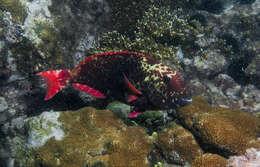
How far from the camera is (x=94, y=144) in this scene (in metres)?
3.44

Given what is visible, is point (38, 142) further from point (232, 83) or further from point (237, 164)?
point (232, 83)

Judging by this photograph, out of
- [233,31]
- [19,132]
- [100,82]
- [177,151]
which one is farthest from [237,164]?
[233,31]

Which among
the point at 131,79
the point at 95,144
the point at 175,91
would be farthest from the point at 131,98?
the point at 95,144

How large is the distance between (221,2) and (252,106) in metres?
5.40

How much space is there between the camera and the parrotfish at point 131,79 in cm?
315

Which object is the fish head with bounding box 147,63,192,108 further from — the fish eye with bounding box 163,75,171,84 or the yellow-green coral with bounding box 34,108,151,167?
the yellow-green coral with bounding box 34,108,151,167

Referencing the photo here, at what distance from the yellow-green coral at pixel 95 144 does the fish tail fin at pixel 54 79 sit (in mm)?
580

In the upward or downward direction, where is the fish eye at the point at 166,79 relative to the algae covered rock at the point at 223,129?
upward

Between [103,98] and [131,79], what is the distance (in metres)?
1.29

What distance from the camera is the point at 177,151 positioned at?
11.6 ft

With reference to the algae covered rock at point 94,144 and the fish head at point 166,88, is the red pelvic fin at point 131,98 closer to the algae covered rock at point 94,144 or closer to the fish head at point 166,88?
the fish head at point 166,88

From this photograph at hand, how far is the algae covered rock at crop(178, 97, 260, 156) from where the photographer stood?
346 cm

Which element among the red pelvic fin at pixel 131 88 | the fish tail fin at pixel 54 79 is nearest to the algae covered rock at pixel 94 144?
the fish tail fin at pixel 54 79

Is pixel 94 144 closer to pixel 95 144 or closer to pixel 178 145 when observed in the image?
pixel 95 144
